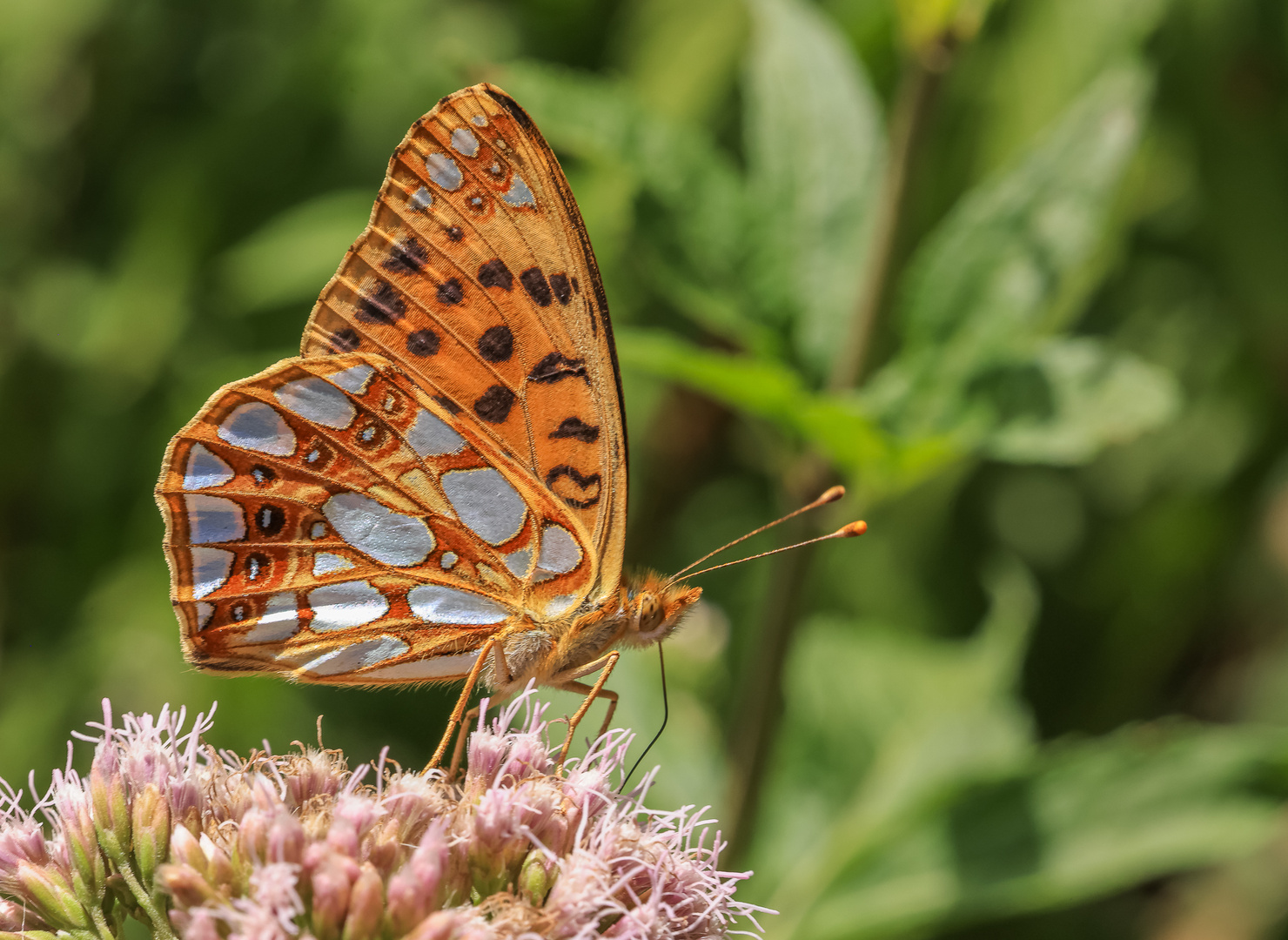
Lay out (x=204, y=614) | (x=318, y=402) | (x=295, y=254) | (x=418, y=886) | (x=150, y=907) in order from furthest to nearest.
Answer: (x=295, y=254) < (x=318, y=402) < (x=204, y=614) < (x=150, y=907) < (x=418, y=886)

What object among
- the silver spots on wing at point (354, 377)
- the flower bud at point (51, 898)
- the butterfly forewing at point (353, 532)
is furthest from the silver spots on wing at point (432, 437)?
the flower bud at point (51, 898)

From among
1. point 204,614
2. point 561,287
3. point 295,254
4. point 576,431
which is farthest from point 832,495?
point 295,254

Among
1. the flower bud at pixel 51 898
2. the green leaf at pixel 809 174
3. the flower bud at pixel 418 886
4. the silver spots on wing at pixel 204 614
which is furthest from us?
the green leaf at pixel 809 174

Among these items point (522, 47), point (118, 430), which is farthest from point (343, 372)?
point (522, 47)

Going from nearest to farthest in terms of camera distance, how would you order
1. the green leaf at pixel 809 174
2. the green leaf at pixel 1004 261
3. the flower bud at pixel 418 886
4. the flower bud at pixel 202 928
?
the flower bud at pixel 202 928
the flower bud at pixel 418 886
the green leaf at pixel 1004 261
the green leaf at pixel 809 174

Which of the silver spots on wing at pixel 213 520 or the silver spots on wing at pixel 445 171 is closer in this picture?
the silver spots on wing at pixel 213 520

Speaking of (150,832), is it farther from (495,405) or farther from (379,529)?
(495,405)

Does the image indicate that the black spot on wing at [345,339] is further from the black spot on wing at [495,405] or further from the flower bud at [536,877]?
the flower bud at [536,877]
